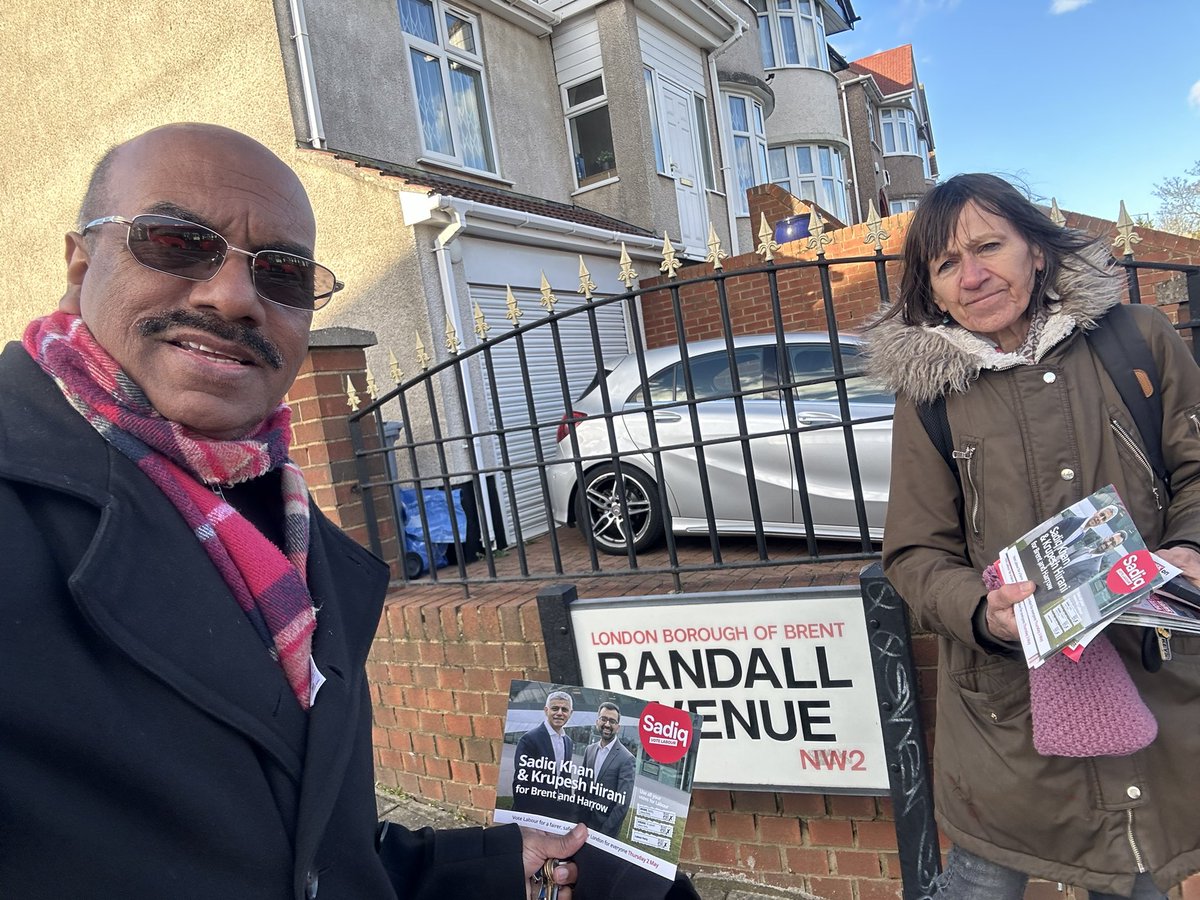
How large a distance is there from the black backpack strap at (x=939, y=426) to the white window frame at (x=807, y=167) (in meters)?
18.1

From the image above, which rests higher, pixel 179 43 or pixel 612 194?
pixel 179 43

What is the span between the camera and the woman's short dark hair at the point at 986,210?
166 cm

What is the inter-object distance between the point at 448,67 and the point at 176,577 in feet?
29.4

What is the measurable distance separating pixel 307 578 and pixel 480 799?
7.31ft

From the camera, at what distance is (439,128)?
329 inches

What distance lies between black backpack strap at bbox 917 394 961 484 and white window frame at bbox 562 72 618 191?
969 centimetres

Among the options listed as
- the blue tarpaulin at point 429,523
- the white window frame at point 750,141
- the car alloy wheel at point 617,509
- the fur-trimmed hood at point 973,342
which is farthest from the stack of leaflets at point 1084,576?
the white window frame at point 750,141

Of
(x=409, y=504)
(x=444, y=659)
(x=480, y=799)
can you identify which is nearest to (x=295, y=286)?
(x=444, y=659)

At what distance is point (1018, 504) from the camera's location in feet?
5.20

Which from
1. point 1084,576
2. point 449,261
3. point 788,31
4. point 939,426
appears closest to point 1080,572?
point 1084,576

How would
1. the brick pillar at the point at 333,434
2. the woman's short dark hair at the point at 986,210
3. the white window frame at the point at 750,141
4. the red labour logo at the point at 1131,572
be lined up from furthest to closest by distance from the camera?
1. the white window frame at the point at 750,141
2. the brick pillar at the point at 333,434
3. the woman's short dark hair at the point at 986,210
4. the red labour logo at the point at 1131,572

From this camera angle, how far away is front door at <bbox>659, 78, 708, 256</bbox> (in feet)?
36.5

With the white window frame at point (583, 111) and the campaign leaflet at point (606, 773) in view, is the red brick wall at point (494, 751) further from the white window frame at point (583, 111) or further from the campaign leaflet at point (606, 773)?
the white window frame at point (583, 111)

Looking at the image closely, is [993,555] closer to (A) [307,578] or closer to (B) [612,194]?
(A) [307,578]
